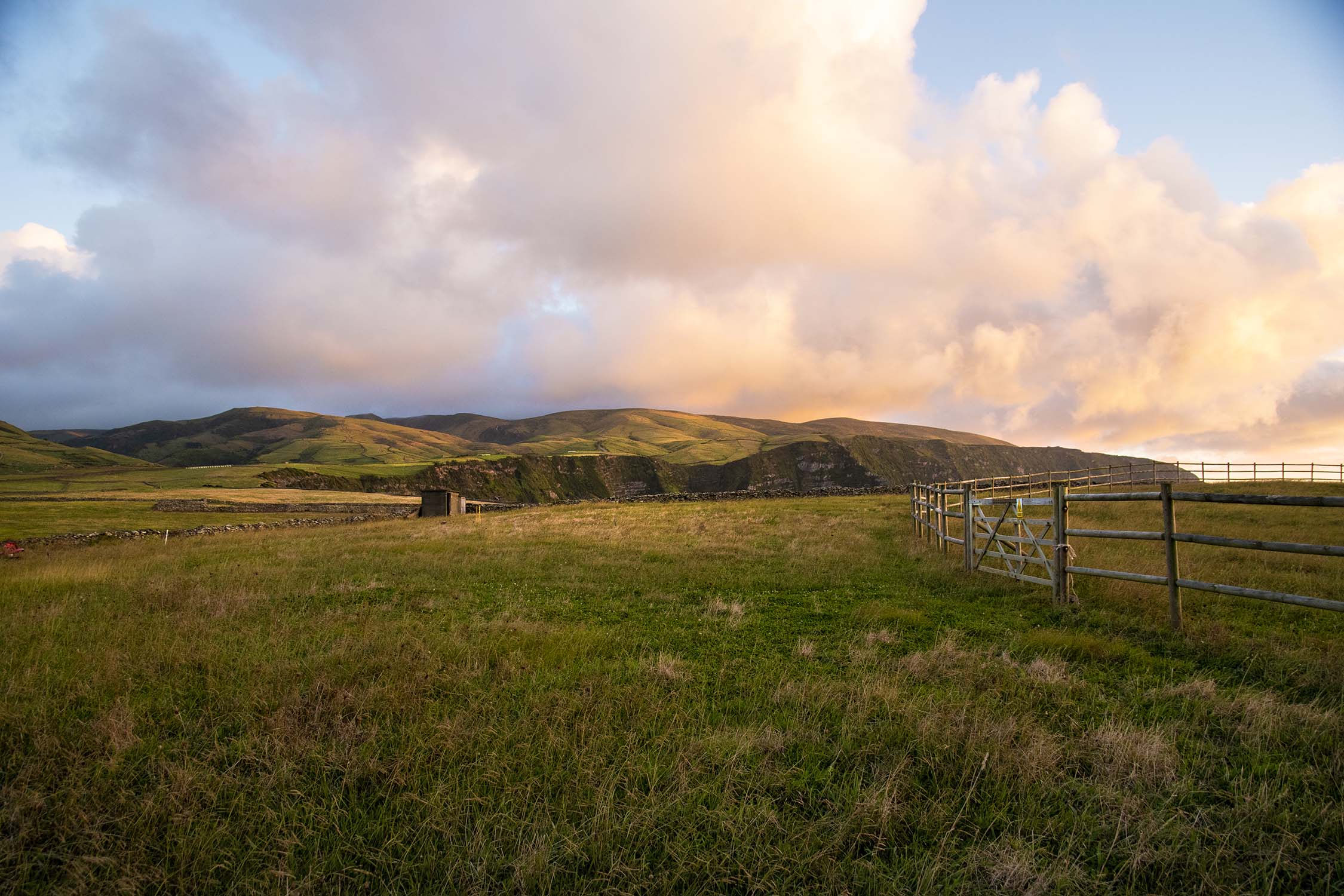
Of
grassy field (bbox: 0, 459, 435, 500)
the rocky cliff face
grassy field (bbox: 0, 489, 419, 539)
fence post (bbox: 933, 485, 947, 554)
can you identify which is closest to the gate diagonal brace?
fence post (bbox: 933, 485, 947, 554)

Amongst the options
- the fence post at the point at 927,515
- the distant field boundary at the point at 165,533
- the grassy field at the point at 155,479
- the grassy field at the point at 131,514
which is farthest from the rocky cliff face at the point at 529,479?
the fence post at the point at 927,515

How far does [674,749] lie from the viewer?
439 cm

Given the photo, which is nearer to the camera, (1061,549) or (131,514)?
(1061,549)

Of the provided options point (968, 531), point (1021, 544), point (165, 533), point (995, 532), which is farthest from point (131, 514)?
point (1021, 544)

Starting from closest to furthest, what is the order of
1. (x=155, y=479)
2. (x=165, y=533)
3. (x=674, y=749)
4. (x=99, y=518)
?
1. (x=674, y=749)
2. (x=165, y=533)
3. (x=99, y=518)
4. (x=155, y=479)

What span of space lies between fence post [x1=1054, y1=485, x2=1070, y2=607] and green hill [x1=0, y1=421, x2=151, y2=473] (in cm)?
16919

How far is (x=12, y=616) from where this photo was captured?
28.6ft

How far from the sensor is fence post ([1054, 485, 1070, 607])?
954 cm

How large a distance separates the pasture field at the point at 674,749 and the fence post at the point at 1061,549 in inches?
19.3

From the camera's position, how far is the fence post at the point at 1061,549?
376 inches

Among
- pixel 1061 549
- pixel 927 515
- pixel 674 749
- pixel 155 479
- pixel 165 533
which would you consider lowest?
pixel 165 533

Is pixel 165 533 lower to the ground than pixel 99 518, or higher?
lower

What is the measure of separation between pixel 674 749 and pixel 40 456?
207 m

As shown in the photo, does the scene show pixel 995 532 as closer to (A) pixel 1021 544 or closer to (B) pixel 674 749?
(A) pixel 1021 544
